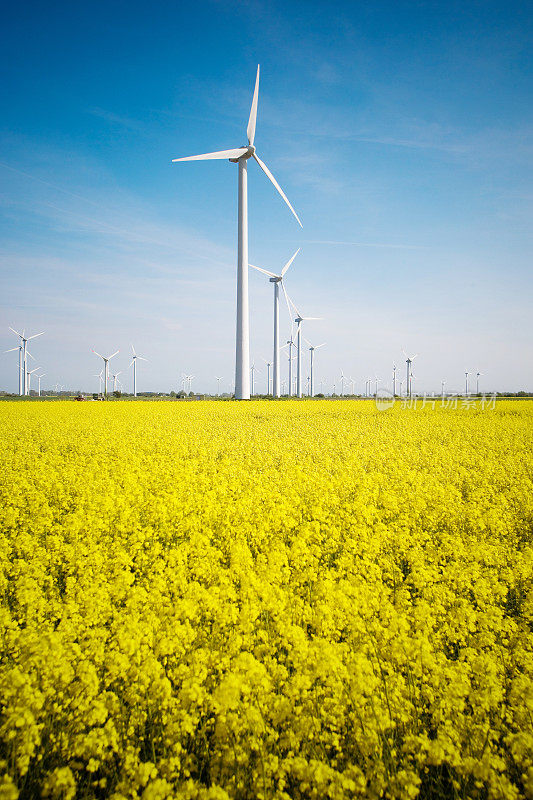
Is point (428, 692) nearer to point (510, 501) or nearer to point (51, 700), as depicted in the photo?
point (51, 700)

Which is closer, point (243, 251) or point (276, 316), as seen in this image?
point (243, 251)

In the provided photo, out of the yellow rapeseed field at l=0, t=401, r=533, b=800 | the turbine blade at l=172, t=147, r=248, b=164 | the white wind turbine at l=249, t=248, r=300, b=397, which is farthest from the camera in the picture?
the white wind turbine at l=249, t=248, r=300, b=397

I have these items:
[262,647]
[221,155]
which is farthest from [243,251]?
[262,647]

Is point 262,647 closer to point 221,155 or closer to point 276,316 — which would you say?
point 221,155

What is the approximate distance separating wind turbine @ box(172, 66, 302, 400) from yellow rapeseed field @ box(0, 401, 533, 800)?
31654 millimetres

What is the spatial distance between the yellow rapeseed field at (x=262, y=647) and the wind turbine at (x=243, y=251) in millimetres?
31654

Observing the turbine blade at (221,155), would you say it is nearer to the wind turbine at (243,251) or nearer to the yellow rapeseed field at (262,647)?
the wind turbine at (243,251)

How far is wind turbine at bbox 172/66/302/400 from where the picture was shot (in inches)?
1517

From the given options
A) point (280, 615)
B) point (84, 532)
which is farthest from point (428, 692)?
point (84, 532)

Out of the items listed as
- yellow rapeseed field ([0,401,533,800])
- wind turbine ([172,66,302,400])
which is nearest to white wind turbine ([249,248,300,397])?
wind turbine ([172,66,302,400])

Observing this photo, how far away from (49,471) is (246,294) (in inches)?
1272

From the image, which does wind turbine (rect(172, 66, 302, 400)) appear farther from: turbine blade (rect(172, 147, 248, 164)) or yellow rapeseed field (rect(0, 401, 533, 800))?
yellow rapeseed field (rect(0, 401, 533, 800))

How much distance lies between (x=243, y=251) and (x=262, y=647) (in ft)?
131

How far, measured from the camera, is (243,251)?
39188mm
